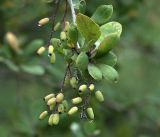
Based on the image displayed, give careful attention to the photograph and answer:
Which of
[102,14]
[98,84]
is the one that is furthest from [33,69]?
[102,14]

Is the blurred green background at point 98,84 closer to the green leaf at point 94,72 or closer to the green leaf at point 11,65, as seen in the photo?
the green leaf at point 11,65

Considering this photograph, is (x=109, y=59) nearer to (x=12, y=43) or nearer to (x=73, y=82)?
(x=73, y=82)

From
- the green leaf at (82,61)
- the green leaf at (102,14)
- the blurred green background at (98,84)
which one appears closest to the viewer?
the green leaf at (82,61)

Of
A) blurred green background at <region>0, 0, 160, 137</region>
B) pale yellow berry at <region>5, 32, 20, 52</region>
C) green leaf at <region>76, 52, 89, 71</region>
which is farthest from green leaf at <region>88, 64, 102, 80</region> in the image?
pale yellow berry at <region>5, 32, 20, 52</region>

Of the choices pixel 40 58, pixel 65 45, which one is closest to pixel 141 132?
pixel 40 58

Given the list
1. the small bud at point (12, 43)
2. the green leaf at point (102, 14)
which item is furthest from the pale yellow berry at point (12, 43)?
the green leaf at point (102, 14)
